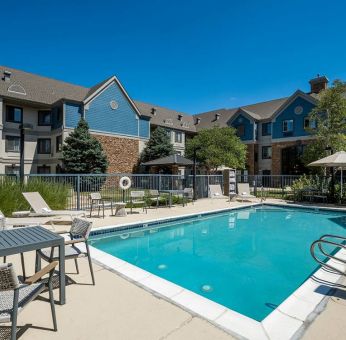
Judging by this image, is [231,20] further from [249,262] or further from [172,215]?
[249,262]

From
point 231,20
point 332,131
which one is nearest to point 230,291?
Result: point 231,20

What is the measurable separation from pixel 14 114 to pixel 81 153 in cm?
820

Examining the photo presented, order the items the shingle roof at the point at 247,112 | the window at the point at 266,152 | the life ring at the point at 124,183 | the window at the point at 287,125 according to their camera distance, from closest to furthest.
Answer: the life ring at the point at 124,183
the window at the point at 287,125
the window at the point at 266,152
the shingle roof at the point at 247,112

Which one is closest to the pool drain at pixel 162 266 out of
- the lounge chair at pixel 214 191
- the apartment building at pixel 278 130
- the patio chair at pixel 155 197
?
the patio chair at pixel 155 197

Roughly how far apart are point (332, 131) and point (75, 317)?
68.6 feet

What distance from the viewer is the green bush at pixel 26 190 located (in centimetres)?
931

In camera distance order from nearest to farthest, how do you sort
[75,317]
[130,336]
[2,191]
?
[130,336] < [75,317] < [2,191]

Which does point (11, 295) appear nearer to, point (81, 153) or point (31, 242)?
point (31, 242)

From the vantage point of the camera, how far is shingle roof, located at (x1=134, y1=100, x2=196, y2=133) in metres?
33.3

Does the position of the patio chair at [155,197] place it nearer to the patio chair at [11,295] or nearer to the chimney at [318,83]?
the patio chair at [11,295]

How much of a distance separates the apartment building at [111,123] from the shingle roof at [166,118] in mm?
155

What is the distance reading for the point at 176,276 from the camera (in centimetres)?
567

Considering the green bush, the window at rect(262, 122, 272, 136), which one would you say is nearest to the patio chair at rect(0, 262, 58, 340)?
the green bush

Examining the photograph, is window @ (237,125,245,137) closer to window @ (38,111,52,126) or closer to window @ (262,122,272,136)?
window @ (262,122,272,136)
